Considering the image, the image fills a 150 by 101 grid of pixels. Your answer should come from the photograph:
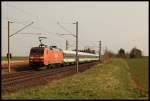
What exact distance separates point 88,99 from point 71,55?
6063 centimetres

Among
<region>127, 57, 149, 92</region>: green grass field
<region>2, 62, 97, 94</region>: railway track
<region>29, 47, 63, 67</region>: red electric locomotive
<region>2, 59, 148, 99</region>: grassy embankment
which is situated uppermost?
<region>29, 47, 63, 67</region>: red electric locomotive

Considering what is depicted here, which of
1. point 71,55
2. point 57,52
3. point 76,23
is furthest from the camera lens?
point 71,55

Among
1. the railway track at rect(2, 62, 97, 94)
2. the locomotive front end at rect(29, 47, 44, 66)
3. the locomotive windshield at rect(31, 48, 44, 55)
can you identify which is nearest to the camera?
the railway track at rect(2, 62, 97, 94)

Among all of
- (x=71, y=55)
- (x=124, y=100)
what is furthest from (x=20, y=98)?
(x=71, y=55)

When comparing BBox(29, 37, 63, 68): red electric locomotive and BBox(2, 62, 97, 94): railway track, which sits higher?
BBox(29, 37, 63, 68): red electric locomotive

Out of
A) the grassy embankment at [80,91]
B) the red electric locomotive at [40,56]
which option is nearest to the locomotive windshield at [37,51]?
the red electric locomotive at [40,56]

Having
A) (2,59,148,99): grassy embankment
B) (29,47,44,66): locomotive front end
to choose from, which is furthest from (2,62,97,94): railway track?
(29,47,44,66): locomotive front end

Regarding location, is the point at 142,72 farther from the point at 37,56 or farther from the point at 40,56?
the point at 37,56

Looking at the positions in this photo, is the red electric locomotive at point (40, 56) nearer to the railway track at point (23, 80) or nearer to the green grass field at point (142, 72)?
the green grass field at point (142, 72)

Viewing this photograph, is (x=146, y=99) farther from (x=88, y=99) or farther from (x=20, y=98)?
(x=20, y=98)

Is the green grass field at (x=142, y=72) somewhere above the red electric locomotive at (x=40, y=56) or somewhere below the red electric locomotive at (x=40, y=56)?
below

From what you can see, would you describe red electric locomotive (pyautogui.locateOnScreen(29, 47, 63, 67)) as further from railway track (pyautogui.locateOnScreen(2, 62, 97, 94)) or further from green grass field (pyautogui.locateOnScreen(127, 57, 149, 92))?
railway track (pyautogui.locateOnScreen(2, 62, 97, 94))

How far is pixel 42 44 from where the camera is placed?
5438cm

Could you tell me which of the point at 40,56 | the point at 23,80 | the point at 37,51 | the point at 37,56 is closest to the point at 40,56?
the point at 40,56
